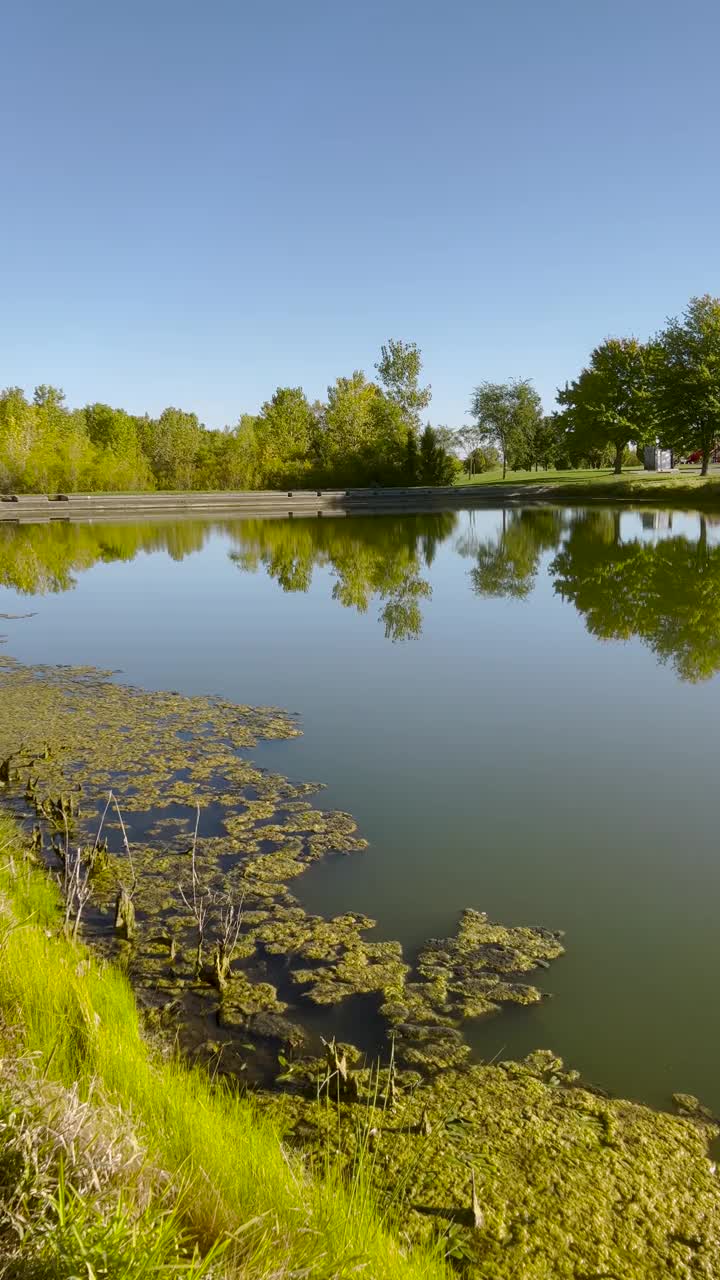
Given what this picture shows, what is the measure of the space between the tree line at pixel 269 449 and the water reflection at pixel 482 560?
17619 mm

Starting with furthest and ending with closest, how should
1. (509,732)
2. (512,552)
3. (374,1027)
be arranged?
1. (512,552)
2. (509,732)
3. (374,1027)

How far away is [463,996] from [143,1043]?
1.52 meters

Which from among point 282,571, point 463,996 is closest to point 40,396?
point 282,571

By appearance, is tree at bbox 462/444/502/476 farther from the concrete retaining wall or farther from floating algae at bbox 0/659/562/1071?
floating algae at bbox 0/659/562/1071

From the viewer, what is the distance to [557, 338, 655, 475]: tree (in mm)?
55156

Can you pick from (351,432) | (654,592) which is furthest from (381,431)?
(654,592)

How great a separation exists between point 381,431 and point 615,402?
1652cm

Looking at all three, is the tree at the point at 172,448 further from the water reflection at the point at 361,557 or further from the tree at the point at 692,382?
the tree at the point at 692,382

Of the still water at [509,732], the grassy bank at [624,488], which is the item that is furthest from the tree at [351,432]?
the still water at [509,732]

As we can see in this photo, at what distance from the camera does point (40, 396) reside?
7938 cm

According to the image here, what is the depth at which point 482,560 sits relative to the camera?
23312mm

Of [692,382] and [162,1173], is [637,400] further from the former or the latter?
[162,1173]

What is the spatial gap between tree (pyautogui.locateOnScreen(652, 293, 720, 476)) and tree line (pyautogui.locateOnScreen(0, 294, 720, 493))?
0.07m

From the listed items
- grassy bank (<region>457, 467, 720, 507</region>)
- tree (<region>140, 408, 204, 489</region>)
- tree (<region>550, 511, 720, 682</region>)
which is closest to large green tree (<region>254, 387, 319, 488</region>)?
tree (<region>140, 408, 204, 489</region>)
